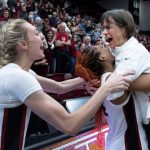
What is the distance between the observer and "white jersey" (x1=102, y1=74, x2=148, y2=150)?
1.78 metres

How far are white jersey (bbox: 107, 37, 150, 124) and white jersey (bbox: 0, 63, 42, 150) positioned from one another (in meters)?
0.38

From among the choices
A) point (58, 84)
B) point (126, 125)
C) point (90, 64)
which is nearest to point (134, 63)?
point (90, 64)

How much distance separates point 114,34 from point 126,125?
45cm

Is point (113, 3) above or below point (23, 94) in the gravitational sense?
below

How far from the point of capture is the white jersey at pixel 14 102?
1557mm

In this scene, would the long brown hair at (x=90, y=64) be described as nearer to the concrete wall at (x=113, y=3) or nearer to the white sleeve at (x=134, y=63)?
the white sleeve at (x=134, y=63)

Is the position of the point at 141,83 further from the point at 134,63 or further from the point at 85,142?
the point at 85,142

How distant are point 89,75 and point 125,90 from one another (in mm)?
215

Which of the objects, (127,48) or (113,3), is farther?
(113,3)

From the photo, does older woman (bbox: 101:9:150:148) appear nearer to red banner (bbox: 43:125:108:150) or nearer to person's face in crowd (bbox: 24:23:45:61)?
person's face in crowd (bbox: 24:23:45:61)

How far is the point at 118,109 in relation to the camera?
180 centimetres

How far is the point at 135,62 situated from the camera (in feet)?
5.40

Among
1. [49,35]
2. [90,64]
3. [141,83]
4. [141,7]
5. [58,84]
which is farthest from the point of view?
[141,7]

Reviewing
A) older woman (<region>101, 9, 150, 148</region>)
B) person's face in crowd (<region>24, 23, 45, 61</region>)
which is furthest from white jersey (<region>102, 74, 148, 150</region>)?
person's face in crowd (<region>24, 23, 45, 61</region>)
